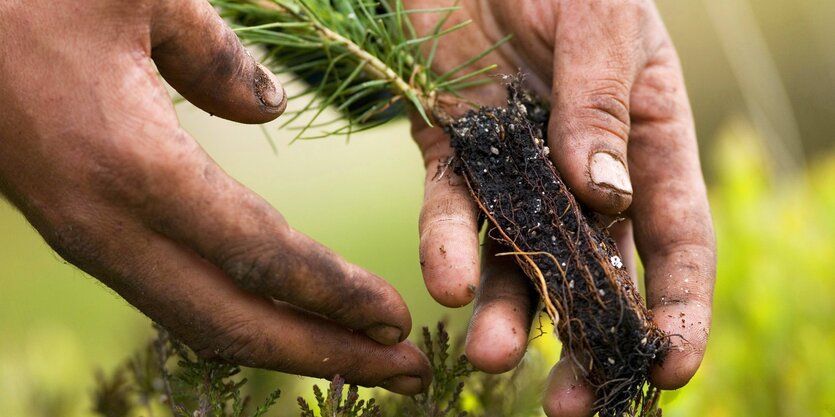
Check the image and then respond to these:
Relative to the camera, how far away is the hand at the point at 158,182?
3.39ft

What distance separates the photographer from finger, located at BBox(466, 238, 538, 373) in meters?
1.21

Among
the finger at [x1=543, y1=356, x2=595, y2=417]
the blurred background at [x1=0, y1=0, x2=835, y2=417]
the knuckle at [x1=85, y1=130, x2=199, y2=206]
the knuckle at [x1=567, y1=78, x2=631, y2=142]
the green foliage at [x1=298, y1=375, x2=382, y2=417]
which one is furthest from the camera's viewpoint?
the blurred background at [x1=0, y1=0, x2=835, y2=417]

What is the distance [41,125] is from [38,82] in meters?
0.06

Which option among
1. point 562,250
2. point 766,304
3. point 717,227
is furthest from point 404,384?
point 717,227

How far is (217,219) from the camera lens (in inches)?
41.9

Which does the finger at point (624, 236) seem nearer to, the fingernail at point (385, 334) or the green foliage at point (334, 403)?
the fingernail at point (385, 334)

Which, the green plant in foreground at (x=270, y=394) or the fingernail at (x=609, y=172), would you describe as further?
the fingernail at (x=609, y=172)

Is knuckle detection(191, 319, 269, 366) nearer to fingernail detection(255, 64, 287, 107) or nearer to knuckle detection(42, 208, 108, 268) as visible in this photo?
knuckle detection(42, 208, 108, 268)

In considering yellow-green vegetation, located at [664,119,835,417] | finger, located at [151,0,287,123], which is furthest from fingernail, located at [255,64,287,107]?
yellow-green vegetation, located at [664,119,835,417]

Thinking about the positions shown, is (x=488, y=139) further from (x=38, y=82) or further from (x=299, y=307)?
(x=38, y=82)

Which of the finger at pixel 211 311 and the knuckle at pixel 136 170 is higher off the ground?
the knuckle at pixel 136 170

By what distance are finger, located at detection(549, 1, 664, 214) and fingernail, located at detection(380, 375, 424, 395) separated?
45 centimetres

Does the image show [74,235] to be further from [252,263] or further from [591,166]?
[591,166]

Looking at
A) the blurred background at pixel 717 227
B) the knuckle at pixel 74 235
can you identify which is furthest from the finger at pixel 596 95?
the knuckle at pixel 74 235
